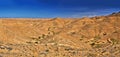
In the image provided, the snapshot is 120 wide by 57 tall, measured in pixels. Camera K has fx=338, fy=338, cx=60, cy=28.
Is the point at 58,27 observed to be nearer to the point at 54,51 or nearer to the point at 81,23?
the point at 81,23

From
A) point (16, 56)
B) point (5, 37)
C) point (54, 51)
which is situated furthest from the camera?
point (5, 37)

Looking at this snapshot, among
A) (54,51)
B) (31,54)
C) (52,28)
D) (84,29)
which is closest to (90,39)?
(84,29)

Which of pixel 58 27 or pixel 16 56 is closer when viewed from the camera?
pixel 16 56

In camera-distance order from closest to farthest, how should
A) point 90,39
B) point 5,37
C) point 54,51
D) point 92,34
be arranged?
point 54,51 < point 5,37 < point 90,39 < point 92,34

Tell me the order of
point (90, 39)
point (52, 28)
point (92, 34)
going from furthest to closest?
point (52, 28) < point (92, 34) < point (90, 39)

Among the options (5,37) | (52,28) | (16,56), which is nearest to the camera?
(16,56)

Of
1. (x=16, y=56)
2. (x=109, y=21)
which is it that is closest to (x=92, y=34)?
(x=109, y=21)

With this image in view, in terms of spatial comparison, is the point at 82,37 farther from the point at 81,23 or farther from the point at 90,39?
the point at 81,23
